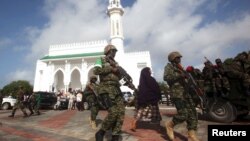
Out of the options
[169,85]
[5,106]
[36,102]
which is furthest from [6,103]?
[169,85]

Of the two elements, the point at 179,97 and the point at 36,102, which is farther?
the point at 36,102

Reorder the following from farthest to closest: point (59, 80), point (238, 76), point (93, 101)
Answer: point (59, 80) → point (93, 101) → point (238, 76)

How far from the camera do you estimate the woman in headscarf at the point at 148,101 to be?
21.7ft

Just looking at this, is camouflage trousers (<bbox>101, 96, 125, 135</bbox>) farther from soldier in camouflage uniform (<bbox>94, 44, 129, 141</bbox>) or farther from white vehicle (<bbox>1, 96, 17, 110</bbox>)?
white vehicle (<bbox>1, 96, 17, 110</bbox>)

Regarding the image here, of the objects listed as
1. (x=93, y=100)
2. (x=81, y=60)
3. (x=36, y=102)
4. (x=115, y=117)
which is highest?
(x=81, y=60)

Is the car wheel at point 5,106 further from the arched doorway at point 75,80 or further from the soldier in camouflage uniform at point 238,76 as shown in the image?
the arched doorway at point 75,80

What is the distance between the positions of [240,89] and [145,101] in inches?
100

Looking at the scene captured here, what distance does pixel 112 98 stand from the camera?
466cm

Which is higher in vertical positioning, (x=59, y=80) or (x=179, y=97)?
(x=59, y=80)

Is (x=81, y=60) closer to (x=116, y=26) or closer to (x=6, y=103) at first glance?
(x=116, y=26)

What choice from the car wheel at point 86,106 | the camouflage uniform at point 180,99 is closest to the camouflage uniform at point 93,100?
the camouflage uniform at point 180,99

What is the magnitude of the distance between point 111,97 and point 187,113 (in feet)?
4.79

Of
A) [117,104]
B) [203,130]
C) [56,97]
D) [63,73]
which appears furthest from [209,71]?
[63,73]

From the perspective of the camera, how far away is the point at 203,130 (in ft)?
20.2
